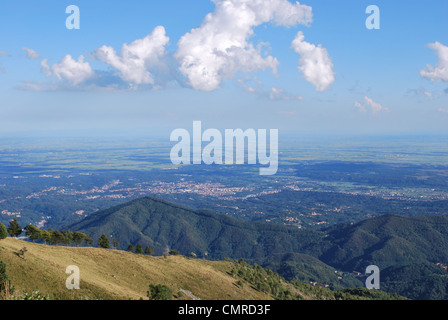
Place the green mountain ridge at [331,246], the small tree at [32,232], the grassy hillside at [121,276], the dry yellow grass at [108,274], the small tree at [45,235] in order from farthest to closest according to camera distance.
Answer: the green mountain ridge at [331,246] → the small tree at [45,235] → the small tree at [32,232] → the grassy hillside at [121,276] → the dry yellow grass at [108,274]

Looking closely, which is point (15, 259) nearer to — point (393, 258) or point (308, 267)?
point (308, 267)

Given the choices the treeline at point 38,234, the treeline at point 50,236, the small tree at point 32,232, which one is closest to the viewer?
the treeline at point 38,234

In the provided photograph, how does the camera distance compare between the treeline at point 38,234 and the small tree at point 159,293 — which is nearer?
the small tree at point 159,293

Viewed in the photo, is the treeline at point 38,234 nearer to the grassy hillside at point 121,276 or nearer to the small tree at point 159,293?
the grassy hillside at point 121,276

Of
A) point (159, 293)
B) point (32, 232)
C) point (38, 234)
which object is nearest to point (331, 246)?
point (38, 234)

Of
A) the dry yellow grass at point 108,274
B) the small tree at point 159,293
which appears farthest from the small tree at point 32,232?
the small tree at point 159,293

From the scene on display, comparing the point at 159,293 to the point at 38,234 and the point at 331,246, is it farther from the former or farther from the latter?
the point at 331,246

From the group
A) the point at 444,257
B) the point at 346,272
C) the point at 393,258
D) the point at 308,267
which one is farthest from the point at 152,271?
the point at 444,257
